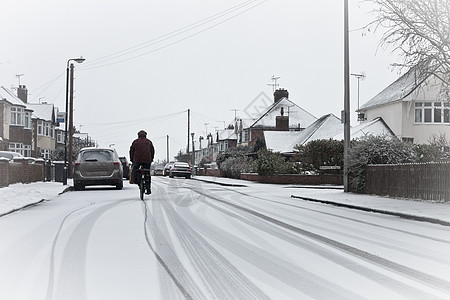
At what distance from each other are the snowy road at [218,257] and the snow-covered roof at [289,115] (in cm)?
6213

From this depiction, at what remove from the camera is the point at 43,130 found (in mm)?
72625

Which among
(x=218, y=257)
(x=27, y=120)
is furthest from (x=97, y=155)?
(x=27, y=120)

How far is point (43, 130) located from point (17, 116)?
51.5ft

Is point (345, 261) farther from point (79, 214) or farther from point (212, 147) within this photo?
point (212, 147)

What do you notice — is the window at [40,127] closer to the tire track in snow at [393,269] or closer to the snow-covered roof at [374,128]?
the snow-covered roof at [374,128]

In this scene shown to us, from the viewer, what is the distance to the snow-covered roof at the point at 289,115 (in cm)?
7312

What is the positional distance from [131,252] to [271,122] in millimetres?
68312

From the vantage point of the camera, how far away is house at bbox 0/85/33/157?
51.8 metres

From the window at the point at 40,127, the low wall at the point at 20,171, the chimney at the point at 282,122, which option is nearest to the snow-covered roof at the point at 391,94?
the chimney at the point at 282,122

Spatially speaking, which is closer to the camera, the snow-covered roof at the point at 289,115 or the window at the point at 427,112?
the window at the point at 427,112

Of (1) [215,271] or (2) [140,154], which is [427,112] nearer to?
(2) [140,154]

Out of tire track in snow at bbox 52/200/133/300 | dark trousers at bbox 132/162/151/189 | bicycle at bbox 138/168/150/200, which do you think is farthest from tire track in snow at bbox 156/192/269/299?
dark trousers at bbox 132/162/151/189

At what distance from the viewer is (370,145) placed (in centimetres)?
2083

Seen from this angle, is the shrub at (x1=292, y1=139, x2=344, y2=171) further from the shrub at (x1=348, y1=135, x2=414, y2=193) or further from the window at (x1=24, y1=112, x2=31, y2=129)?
the window at (x1=24, y1=112, x2=31, y2=129)
